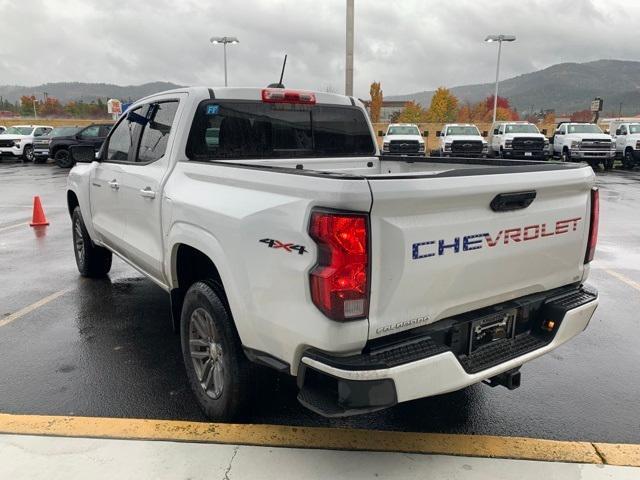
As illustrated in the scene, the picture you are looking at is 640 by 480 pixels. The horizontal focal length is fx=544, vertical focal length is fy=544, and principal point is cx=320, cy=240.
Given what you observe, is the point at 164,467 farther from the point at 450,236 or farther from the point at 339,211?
the point at 450,236

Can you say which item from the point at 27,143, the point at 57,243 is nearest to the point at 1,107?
the point at 27,143

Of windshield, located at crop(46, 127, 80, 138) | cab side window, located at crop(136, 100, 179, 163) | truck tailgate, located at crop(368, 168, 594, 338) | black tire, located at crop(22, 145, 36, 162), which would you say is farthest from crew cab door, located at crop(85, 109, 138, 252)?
black tire, located at crop(22, 145, 36, 162)

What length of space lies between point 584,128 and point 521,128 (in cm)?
263

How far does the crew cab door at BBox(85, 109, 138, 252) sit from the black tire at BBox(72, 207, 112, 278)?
2.38 ft

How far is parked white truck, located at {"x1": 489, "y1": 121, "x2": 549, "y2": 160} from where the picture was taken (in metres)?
24.0

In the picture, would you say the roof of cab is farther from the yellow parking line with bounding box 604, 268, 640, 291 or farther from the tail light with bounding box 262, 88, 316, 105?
the yellow parking line with bounding box 604, 268, 640, 291

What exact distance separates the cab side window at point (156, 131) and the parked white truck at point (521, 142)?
22485 millimetres

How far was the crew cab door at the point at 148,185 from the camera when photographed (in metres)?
3.71

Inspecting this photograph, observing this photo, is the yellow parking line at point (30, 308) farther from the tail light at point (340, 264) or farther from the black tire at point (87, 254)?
the tail light at point (340, 264)

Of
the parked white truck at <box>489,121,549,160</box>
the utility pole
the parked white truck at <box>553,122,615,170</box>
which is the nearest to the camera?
the utility pole

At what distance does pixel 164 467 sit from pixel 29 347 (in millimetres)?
2146

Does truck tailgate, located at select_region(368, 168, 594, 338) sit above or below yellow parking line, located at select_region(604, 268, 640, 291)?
above

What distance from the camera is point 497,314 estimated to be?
2750 mm

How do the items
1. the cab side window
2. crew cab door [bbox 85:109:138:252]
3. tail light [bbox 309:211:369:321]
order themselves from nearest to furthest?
1. tail light [bbox 309:211:369:321]
2. the cab side window
3. crew cab door [bbox 85:109:138:252]
